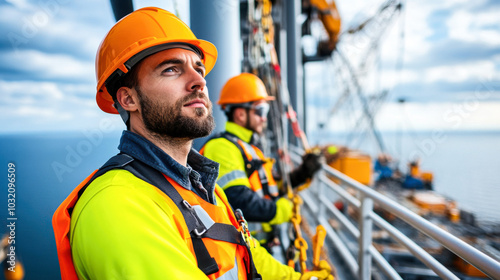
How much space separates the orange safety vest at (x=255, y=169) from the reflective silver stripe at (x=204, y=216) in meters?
1.16

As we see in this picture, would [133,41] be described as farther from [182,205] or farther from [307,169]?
[307,169]

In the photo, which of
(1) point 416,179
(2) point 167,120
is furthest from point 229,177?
(1) point 416,179

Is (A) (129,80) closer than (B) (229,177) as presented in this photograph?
Yes

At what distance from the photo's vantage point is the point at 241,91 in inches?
106

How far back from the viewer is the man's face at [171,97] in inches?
44.3

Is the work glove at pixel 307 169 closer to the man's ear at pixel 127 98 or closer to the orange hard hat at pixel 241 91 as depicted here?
the orange hard hat at pixel 241 91

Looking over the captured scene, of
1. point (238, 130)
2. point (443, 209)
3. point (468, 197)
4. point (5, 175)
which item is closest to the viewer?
point (5, 175)

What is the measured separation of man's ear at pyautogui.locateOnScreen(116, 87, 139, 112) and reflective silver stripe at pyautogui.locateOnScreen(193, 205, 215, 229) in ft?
1.64

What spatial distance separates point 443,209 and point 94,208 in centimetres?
1652

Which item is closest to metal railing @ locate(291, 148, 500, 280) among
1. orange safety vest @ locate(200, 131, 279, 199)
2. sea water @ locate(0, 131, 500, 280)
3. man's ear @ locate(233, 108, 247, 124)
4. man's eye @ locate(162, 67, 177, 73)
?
orange safety vest @ locate(200, 131, 279, 199)

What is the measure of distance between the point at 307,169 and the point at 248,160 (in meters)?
1.01

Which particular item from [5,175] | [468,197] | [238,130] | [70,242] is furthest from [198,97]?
[468,197]

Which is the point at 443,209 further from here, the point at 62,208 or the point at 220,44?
the point at 62,208

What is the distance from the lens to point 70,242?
82 cm
